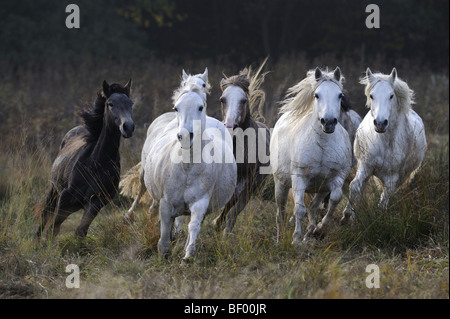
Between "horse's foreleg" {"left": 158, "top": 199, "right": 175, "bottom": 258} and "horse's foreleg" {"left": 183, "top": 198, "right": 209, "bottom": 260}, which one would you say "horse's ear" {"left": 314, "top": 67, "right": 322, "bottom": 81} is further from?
"horse's foreleg" {"left": 158, "top": 199, "right": 175, "bottom": 258}

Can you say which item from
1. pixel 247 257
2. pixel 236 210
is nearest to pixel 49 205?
pixel 236 210

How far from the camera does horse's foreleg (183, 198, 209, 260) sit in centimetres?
501

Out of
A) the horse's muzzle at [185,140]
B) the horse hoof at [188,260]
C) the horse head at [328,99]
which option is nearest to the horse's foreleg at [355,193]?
the horse head at [328,99]

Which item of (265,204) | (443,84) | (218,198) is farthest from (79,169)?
(443,84)

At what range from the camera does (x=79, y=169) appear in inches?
253

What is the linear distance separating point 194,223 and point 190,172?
433 mm

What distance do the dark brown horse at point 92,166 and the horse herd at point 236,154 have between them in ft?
0.04

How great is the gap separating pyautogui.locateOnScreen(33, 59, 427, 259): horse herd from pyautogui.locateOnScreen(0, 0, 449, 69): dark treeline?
13.5 meters

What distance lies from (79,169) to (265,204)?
92.1 inches

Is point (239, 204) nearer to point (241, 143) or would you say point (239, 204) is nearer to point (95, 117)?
point (241, 143)

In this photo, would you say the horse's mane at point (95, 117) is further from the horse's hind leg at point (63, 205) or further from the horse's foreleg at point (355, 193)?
the horse's foreleg at point (355, 193)

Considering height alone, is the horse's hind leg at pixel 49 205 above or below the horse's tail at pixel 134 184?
below

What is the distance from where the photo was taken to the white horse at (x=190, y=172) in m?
5.01

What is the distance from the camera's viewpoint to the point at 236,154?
6.73 m
